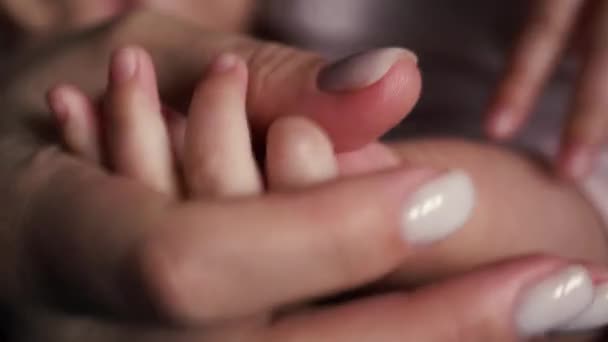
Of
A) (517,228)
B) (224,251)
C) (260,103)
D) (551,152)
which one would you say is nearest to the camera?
(224,251)

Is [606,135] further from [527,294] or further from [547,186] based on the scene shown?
[527,294]

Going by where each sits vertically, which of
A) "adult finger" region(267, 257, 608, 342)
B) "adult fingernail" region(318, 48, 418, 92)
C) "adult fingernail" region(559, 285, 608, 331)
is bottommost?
"adult fingernail" region(559, 285, 608, 331)

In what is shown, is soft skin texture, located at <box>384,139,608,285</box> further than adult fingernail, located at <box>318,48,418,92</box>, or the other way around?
soft skin texture, located at <box>384,139,608,285</box>

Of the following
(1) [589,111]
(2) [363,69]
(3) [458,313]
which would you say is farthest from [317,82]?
(1) [589,111]

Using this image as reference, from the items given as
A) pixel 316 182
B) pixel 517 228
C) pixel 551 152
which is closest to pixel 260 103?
pixel 316 182

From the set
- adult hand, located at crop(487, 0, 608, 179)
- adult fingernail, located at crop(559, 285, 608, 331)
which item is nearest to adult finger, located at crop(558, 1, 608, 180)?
adult hand, located at crop(487, 0, 608, 179)

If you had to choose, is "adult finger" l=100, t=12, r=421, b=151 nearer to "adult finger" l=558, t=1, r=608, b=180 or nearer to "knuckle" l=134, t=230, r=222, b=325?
"knuckle" l=134, t=230, r=222, b=325

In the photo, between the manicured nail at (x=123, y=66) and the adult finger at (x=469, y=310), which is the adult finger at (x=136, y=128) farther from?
the adult finger at (x=469, y=310)
